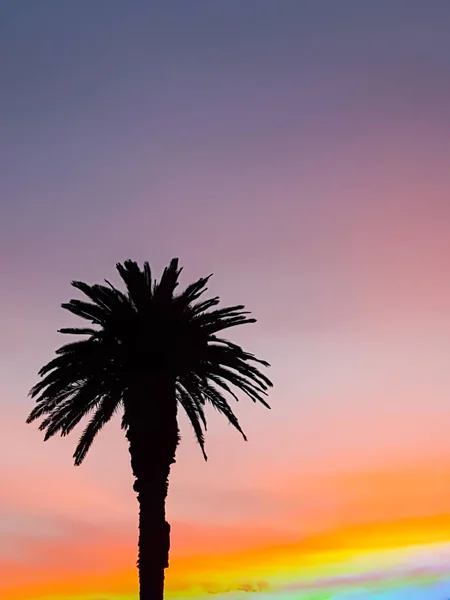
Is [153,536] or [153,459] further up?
[153,459]

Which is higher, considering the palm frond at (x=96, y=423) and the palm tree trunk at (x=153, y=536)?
the palm frond at (x=96, y=423)

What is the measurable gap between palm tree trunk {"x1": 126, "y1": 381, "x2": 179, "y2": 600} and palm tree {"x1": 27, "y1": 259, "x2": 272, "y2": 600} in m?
0.03

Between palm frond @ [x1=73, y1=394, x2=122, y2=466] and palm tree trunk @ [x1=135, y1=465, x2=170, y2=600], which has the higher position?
palm frond @ [x1=73, y1=394, x2=122, y2=466]

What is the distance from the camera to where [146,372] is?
39.3 meters

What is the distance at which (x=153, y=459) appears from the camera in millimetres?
38938

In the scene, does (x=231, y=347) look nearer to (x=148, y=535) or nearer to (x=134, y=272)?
(x=134, y=272)

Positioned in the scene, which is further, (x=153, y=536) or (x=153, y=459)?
(x=153, y=459)

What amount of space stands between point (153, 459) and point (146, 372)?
9.89 feet

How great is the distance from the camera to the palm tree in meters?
39.0

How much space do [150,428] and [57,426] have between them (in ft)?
11.0

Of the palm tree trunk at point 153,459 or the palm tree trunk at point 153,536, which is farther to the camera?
the palm tree trunk at point 153,459

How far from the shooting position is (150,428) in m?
39.0

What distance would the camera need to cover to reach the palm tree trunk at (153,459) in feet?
124

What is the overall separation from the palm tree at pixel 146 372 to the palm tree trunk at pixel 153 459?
0.11 ft
